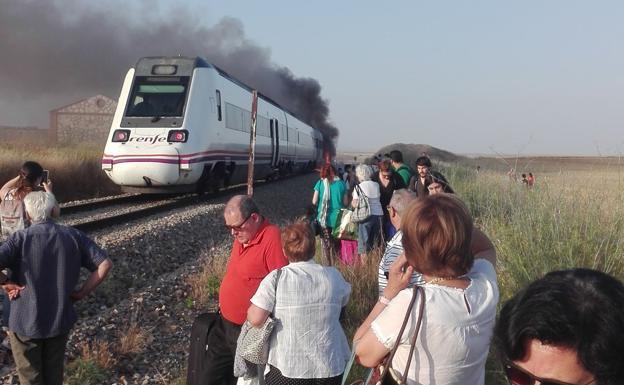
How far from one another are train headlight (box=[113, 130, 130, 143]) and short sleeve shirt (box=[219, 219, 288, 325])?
11.8m

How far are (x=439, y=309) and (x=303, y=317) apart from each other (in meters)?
1.33

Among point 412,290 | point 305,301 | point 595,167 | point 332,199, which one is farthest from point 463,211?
point 595,167

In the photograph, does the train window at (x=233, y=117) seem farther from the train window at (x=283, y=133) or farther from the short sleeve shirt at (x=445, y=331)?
the short sleeve shirt at (x=445, y=331)

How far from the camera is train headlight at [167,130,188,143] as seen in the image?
50.3ft

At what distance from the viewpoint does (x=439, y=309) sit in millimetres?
2629

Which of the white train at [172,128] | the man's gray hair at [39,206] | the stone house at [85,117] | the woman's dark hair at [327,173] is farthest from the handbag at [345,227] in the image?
the stone house at [85,117]

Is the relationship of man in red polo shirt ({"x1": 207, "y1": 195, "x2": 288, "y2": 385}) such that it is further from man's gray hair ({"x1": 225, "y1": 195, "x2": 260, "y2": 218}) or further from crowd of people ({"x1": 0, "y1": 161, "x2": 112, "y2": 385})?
crowd of people ({"x1": 0, "y1": 161, "x2": 112, "y2": 385})

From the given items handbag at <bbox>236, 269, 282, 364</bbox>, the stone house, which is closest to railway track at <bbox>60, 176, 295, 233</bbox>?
handbag at <bbox>236, 269, 282, 364</bbox>

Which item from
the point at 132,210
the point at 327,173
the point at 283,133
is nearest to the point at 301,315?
the point at 327,173

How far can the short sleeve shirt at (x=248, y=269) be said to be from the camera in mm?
4348

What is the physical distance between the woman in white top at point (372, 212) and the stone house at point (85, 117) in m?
48.9

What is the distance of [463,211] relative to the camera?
2756mm

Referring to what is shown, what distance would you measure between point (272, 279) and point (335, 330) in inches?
18.7

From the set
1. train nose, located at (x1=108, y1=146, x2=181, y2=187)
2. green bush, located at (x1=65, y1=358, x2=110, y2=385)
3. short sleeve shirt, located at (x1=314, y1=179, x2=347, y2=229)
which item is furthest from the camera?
train nose, located at (x1=108, y1=146, x2=181, y2=187)
